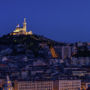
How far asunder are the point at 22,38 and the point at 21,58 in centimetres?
859

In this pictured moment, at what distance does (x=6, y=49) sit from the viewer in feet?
112

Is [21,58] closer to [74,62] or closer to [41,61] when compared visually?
[41,61]

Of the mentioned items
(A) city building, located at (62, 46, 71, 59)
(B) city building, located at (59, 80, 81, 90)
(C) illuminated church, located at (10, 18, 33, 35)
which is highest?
(C) illuminated church, located at (10, 18, 33, 35)

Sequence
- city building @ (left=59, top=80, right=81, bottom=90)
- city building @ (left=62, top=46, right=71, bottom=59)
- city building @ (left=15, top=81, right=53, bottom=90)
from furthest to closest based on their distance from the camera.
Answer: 1. city building @ (left=62, top=46, right=71, bottom=59)
2. city building @ (left=59, top=80, right=81, bottom=90)
3. city building @ (left=15, top=81, right=53, bottom=90)

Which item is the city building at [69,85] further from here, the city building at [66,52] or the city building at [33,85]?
the city building at [66,52]

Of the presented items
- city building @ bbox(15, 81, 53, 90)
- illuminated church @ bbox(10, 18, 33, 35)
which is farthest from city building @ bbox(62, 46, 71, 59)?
city building @ bbox(15, 81, 53, 90)

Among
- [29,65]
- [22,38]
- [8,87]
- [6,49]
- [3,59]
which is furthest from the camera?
[22,38]

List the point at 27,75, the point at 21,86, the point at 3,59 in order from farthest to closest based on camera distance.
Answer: the point at 3,59 → the point at 27,75 → the point at 21,86

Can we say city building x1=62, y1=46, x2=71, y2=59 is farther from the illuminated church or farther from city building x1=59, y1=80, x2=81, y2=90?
city building x1=59, y1=80, x2=81, y2=90

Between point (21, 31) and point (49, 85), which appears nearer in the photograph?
point (49, 85)

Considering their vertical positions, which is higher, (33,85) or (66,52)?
(66,52)

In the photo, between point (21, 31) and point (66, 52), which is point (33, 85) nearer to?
point (66, 52)

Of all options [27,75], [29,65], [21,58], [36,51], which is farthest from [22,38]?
[27,75]

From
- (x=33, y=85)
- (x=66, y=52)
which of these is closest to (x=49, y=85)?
(x=33, y=85)
